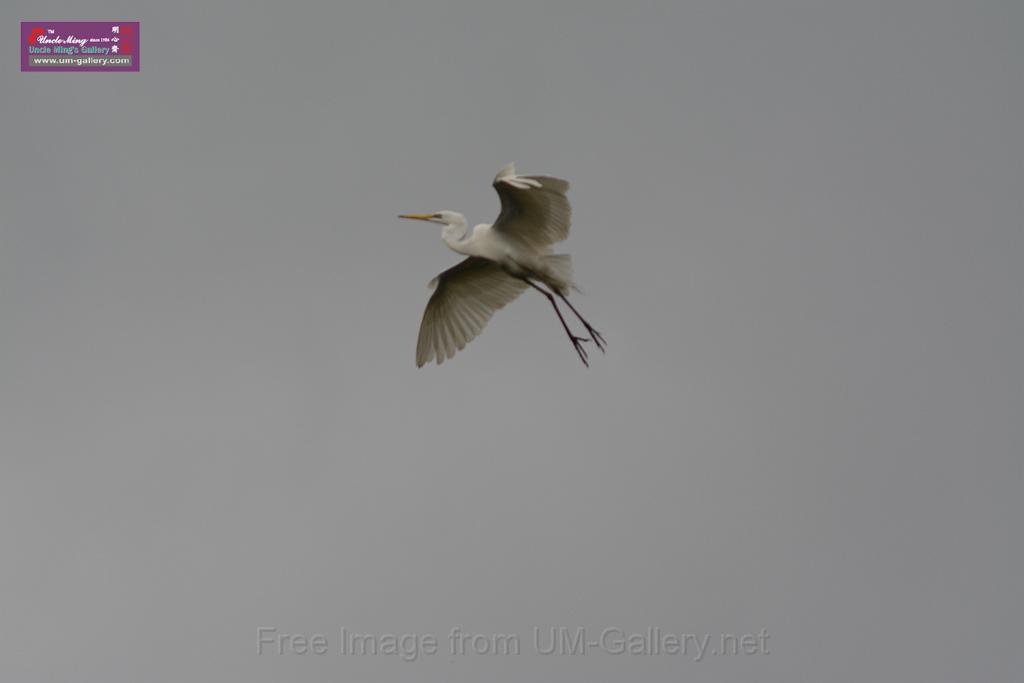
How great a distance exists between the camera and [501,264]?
50.5 feet

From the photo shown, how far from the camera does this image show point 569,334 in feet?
52.6

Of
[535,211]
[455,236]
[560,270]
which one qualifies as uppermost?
[535,211]

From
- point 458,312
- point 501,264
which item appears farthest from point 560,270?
point 458,312

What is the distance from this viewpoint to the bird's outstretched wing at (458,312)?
56.2 ft

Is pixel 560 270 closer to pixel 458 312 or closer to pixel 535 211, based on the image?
pixel 535 211

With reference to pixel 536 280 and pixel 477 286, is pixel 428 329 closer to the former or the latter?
pixel 477 286

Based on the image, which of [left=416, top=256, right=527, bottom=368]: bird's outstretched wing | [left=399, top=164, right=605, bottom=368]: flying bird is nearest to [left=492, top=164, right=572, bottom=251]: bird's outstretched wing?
[left=399, top=164, right=605, bottom=368]: flying bird

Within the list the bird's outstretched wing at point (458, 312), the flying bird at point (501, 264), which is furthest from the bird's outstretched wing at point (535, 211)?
the bird's outstretched wing at point (458, 312)

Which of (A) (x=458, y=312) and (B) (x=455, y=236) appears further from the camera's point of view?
(A) (x=458, y=312)

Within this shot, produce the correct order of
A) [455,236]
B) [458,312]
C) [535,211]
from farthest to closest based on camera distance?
[458,312]
[455,236]
[535,211]

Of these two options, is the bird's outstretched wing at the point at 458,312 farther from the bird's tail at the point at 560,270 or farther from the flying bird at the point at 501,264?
the bird's tail at the point at 560,270

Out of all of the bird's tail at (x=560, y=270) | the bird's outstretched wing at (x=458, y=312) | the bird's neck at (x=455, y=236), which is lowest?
the bird's outstretched wing at (x=458, y=312)

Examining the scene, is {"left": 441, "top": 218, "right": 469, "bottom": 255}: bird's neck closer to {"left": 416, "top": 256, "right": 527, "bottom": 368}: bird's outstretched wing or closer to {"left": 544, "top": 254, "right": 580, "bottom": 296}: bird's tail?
{"left": 544, "top": 254, "right": 580, "bottom": 296}: bird's tail

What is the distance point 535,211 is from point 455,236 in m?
1.01
